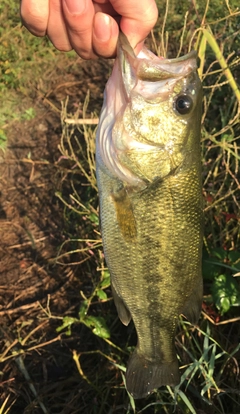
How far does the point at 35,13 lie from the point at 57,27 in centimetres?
8

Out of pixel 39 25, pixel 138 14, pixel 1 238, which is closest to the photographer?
pixel 138 14

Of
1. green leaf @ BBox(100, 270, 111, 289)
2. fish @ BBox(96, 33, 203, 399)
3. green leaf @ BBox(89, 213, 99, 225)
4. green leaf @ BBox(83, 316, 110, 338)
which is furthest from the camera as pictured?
green leaf @ BBox(89, 213, 99, 225)

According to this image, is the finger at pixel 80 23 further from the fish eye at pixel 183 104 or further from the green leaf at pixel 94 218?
the green leaf at pixel 94 218

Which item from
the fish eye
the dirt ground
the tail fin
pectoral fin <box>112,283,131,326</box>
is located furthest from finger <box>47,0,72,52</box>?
the dirt ground

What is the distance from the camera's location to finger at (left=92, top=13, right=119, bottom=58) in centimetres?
127

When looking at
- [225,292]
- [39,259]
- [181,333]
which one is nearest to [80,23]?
[225,292]

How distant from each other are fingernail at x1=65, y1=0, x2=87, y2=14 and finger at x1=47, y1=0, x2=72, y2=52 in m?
0.11

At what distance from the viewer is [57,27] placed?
138 centimetres

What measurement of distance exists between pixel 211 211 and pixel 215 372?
955mm

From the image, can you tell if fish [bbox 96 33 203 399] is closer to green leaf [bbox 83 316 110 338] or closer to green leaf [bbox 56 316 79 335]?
green leaf [bbox 83 316 110 338]

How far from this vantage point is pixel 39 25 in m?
1.38

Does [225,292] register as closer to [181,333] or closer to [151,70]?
[181,333]

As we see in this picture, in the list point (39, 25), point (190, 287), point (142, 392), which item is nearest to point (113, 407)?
point (142, 392)

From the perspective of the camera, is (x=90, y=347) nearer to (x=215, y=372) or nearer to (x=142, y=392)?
(x=215, y=372)
